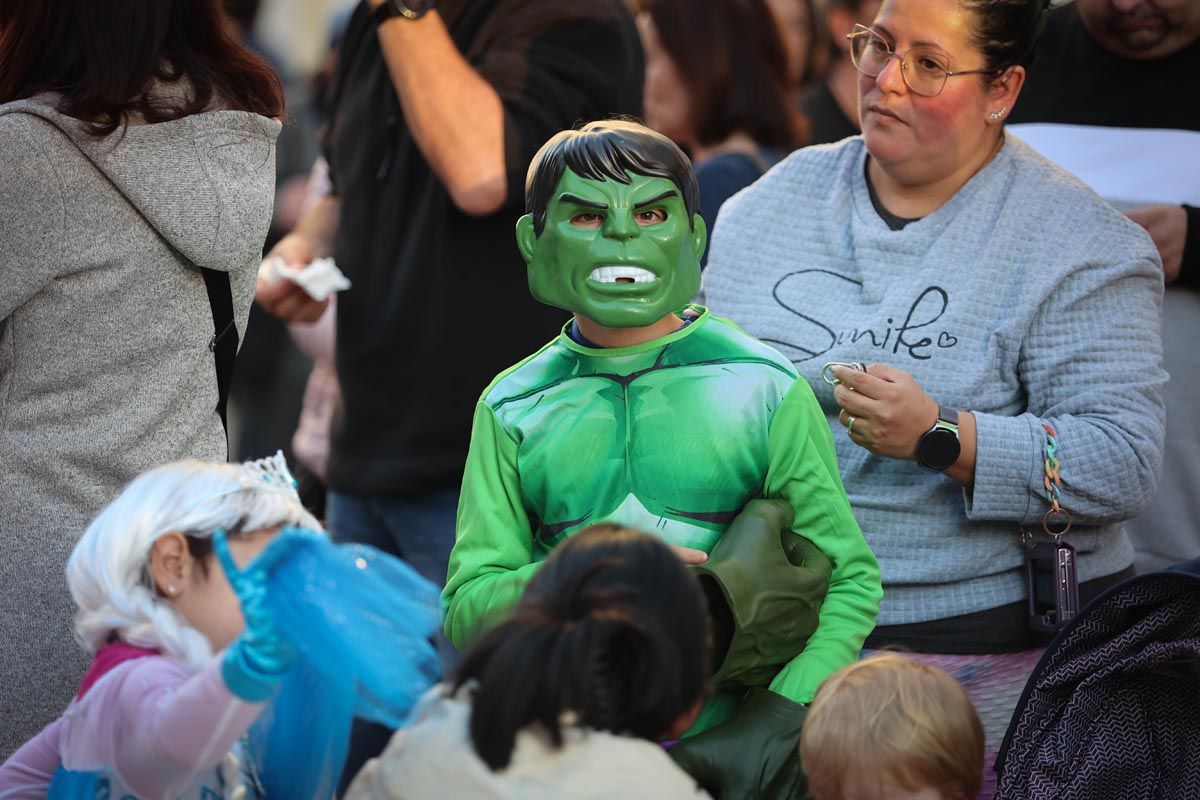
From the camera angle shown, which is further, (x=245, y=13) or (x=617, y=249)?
(x=245, y=13)

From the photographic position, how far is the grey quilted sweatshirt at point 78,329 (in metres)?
2.33

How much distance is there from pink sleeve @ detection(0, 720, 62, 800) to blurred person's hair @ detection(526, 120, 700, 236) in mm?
1012

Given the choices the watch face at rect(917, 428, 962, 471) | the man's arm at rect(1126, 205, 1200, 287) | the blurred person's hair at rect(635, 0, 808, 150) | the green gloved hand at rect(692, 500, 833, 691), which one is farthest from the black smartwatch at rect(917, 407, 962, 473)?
the blurred person's hair at rect(635, 0, 808, 150)

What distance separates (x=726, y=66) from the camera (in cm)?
431

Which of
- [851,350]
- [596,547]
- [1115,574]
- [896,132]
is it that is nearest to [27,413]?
[596,547]

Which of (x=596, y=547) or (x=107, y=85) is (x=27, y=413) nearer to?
(x=107, y=85)

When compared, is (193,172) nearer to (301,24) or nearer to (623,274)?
(623,274)

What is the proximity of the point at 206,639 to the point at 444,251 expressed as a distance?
1.37 metres

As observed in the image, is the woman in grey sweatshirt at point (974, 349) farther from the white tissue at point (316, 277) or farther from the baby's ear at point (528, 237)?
the white tissue at point (316, 277)

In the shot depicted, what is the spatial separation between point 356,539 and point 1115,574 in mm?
1628

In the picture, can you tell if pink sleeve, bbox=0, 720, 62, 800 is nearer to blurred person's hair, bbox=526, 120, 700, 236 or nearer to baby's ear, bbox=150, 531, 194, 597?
baby's ear, bbox=150, 531, 194, 597

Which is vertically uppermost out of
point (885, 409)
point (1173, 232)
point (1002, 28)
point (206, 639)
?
point (1002, 28)

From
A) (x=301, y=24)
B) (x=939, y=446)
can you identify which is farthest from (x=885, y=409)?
(x=301, y=24)

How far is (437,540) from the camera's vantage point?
3.32 meters
